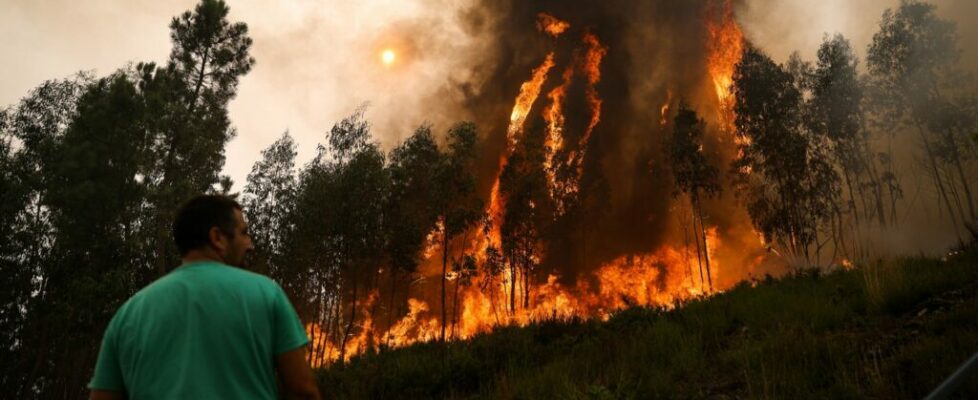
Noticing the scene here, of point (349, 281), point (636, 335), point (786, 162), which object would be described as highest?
point (786, 162)

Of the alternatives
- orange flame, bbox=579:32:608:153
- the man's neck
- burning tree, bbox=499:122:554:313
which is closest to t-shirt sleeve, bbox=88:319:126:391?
the man's neck

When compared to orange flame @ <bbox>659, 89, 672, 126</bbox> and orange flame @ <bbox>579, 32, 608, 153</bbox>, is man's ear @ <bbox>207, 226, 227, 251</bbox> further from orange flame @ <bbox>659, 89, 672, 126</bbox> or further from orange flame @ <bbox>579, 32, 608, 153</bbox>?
orange flame @ <bbox>659, 89, 672, 126</bbox>

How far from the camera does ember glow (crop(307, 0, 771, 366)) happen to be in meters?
45.0

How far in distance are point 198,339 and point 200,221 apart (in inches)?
23.1

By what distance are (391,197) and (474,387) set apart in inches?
1031

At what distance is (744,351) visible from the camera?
592cm

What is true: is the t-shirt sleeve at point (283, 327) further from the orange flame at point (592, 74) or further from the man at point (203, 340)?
the orange flame at point (592, 74)

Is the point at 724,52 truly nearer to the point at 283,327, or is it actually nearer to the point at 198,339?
the point at 283,327

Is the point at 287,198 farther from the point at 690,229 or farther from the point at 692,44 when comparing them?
the point at 692,44

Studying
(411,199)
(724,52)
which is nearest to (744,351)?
(411,199)

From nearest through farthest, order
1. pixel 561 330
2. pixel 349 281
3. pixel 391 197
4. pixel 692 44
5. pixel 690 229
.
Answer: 1. pixel 561 330
2. pixel 391 197
3. pixel 349 281
4. pixel 690 229
5. pixel 692 44

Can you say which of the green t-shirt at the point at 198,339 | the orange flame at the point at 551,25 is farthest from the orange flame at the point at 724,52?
the green t-shirt at the point at 198,339

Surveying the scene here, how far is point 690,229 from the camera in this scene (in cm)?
5603

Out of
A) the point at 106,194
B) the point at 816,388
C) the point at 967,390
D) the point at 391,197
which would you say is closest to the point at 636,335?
the point at 816,388
